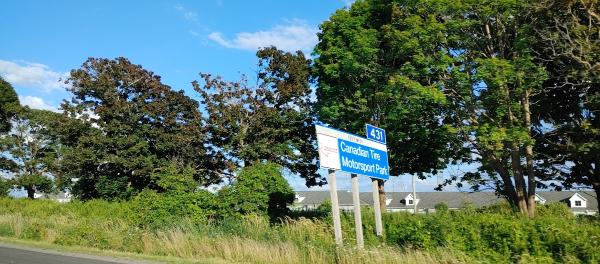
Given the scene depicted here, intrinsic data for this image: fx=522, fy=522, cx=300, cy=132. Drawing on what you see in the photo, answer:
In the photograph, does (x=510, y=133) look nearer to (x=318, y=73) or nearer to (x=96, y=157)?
(x=318, y=73)

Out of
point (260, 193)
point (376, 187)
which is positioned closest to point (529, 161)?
point (376, 187)

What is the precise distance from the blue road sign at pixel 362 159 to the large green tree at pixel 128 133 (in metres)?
24.6

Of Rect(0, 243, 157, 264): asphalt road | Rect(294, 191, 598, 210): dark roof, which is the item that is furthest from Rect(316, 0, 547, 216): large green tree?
Rect(294, 191, 598, 210): dark roof

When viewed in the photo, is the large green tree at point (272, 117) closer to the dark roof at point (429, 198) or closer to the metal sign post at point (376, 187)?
the metal sign post at point (376, 187)

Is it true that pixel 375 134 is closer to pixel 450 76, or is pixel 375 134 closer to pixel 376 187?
pixel 376 187

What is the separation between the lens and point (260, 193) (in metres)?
20.7

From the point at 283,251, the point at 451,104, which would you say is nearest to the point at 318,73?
the point at 451,104

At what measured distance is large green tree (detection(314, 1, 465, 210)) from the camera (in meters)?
19.6

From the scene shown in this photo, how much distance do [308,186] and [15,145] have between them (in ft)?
124

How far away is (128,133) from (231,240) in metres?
28.0

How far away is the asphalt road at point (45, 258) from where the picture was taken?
43.6 feet

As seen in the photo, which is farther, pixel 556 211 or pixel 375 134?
pixel 556 211

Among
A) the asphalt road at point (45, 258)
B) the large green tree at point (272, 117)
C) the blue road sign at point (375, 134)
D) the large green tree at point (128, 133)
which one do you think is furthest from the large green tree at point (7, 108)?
the blue road sign at point (375, 134)

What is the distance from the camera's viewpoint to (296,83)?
35344 millimetres
